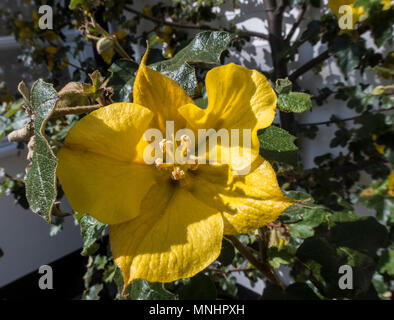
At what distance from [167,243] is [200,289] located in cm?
25

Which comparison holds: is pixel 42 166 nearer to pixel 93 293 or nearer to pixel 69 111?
pixel 69 111

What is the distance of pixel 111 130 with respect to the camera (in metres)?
0.33

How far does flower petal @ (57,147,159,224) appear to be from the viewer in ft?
1.02

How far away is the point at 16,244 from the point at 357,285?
5.85ft

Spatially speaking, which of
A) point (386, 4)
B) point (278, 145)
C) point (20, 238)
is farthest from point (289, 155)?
point (20, 238)

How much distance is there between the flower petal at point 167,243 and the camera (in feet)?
1.06

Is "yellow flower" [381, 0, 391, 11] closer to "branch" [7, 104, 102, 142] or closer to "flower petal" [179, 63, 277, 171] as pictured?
"flower petal" [179, 63, 277, 171]

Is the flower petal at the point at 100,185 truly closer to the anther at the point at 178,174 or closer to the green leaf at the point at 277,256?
the anther at the point at 178,174

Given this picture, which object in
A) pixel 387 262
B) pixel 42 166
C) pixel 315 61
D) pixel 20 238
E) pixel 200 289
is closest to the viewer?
pixel 42 166

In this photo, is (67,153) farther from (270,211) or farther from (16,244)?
(16,244)

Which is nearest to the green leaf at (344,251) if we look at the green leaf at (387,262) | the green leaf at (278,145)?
the green leaf at (387,262)

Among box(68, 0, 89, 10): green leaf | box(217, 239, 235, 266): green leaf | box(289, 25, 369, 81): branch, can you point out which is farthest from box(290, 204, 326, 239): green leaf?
box(68, 0, 89, 10): green leaf

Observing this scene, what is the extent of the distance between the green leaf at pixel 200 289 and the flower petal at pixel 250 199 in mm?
211

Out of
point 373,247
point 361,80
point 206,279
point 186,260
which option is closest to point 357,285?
point 373,247
